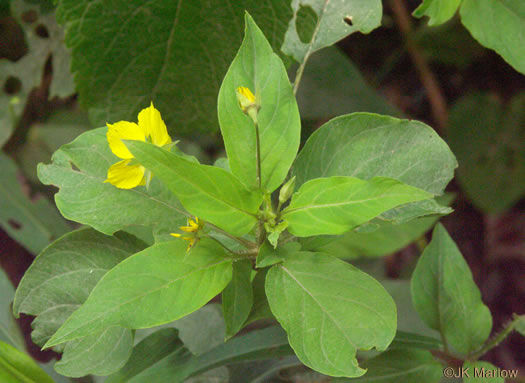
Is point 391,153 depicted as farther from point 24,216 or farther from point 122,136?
point 24,216

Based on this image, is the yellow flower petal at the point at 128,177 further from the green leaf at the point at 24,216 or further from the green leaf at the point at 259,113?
the green leaf at the point at 24,216

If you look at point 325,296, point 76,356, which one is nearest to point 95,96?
point 76,356

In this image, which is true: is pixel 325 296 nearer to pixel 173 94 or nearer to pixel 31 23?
pixel 173 94

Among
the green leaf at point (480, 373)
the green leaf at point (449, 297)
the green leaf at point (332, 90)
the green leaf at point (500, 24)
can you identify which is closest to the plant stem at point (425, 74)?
the green leaf at point (332, 90)

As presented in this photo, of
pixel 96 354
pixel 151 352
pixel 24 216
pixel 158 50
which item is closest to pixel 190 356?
pixel 151 352

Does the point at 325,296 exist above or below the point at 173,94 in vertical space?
below
